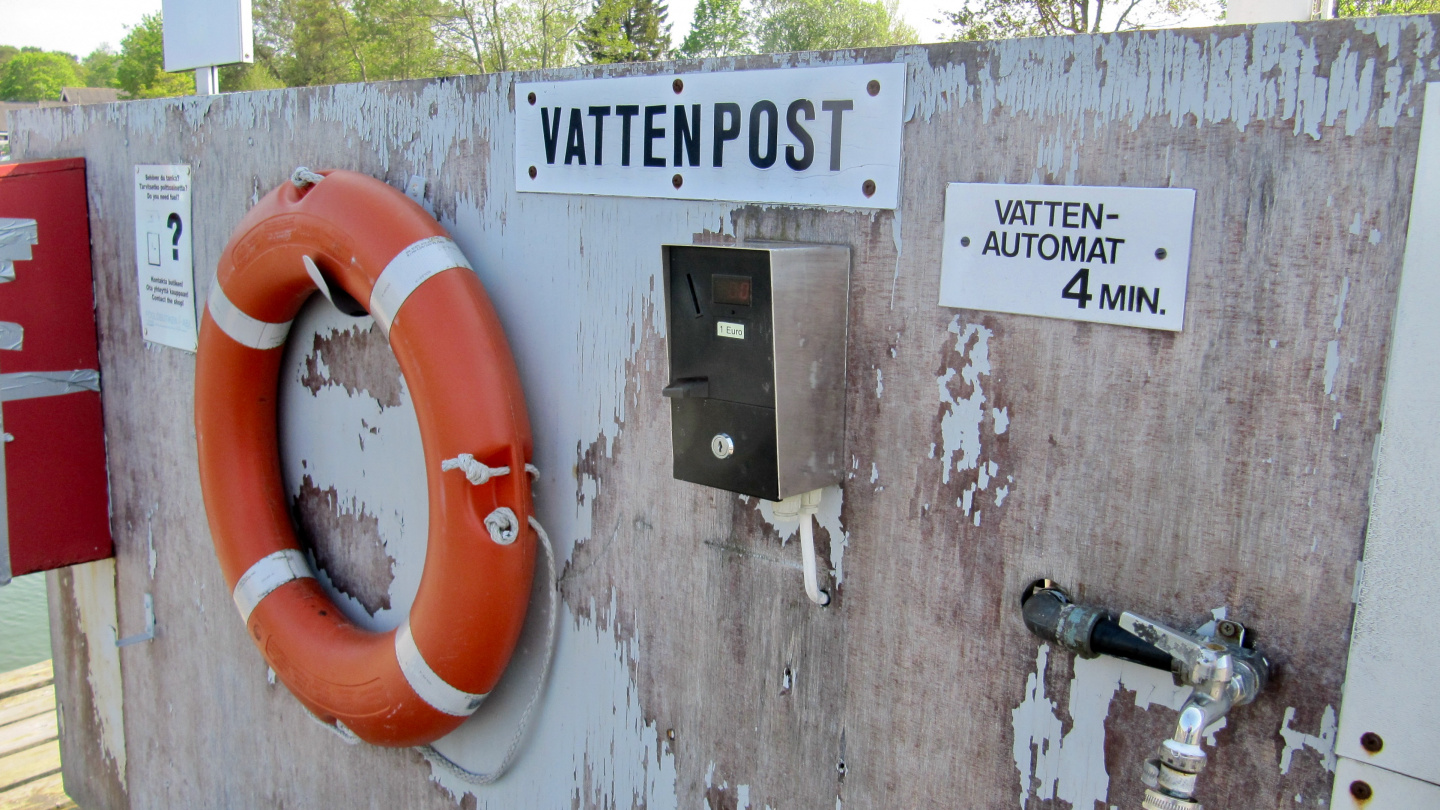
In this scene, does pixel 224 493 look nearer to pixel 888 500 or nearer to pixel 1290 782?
pixel 888 500

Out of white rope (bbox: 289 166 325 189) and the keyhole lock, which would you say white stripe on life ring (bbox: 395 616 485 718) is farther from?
white rope (bbox: 289 166 325 189)

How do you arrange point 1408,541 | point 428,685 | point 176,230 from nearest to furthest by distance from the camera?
point 1408,541, point 428,685, point 176,230

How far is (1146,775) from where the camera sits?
2.90 ft

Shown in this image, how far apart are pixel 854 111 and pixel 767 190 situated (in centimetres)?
14

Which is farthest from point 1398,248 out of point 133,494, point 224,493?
point 133,494

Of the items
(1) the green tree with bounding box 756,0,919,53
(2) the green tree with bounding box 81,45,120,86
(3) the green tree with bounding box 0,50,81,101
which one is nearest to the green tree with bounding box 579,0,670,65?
(1) the green tree with bounding box 756,0,919,53

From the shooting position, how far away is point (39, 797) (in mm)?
2770

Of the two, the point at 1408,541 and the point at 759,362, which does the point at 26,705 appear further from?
the point at 1408,541

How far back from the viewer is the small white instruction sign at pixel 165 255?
209cm

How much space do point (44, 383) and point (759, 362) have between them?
1.94 m

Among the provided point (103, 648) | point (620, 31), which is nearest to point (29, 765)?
point (103, 648)

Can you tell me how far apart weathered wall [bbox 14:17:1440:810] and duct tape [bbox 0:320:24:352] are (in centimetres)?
75

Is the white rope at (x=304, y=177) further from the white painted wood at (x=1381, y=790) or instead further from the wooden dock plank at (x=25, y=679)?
the wooden dock plank at (x=25, y=679)

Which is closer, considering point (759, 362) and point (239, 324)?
point (759, 362)
